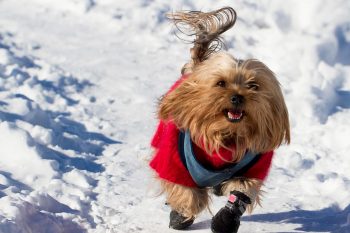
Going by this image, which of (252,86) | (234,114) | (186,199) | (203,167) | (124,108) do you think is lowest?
(124,108)

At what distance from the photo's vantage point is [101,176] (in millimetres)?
3877

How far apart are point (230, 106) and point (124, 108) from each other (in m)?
2.42

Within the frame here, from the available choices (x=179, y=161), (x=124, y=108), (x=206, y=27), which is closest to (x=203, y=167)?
(x=179, y=161)

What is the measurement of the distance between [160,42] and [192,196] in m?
3.54

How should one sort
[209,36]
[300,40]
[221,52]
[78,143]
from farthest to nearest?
1. [300,40]
2. [78,143]
3. [209,36]
4. [221,52]

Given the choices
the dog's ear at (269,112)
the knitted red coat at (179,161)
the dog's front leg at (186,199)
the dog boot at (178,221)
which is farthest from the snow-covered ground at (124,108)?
the dog's ear at (269,112)

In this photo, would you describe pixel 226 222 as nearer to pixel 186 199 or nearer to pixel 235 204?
pixel 235 204

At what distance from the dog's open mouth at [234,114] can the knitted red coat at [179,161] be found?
223mm

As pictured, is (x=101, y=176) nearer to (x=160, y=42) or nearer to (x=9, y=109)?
(x=9, y=109)

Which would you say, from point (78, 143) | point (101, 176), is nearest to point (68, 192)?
point (101, 176)

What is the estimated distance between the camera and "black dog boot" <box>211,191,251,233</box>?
9.29ft

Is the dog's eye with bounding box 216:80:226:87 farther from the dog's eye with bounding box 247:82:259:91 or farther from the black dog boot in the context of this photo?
the black dog boot

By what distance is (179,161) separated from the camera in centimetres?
293

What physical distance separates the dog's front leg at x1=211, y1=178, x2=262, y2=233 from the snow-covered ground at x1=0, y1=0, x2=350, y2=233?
55 centimetres
